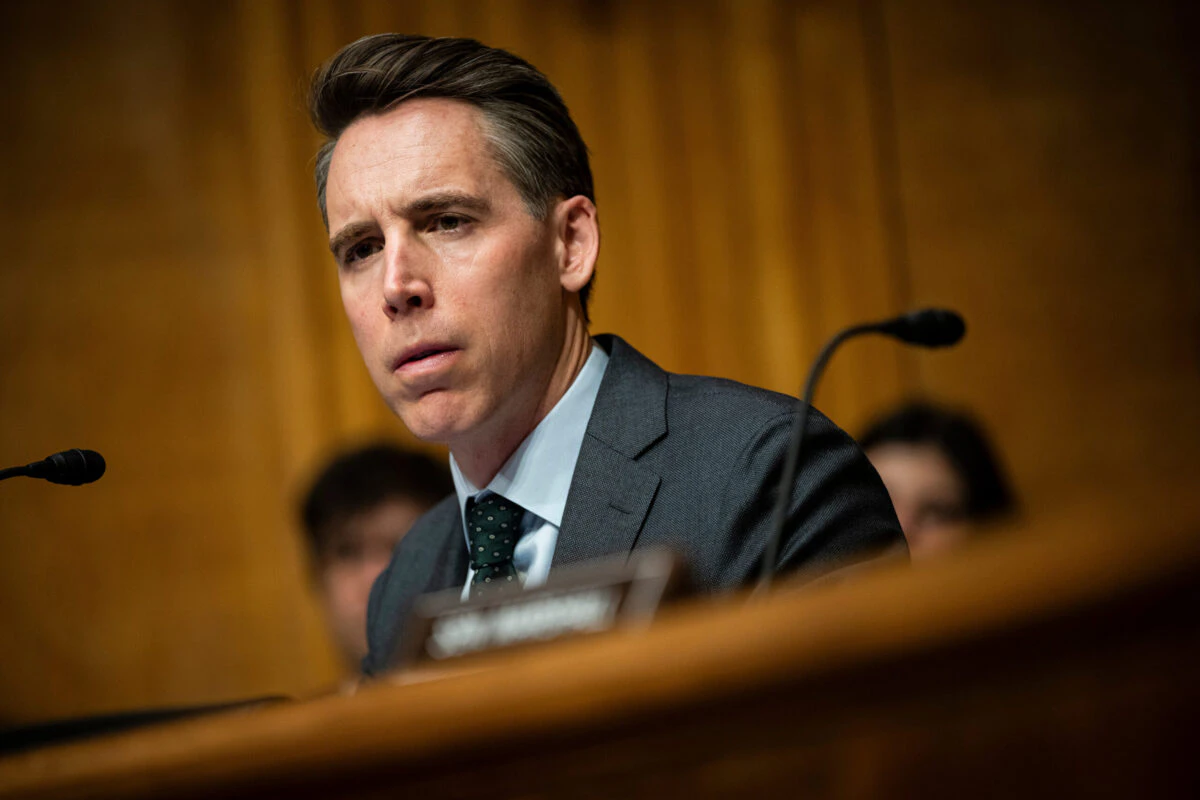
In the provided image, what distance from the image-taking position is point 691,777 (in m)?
0.55

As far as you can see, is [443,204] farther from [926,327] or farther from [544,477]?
[926,327]

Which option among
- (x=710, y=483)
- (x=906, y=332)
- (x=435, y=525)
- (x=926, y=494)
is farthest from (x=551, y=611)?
(x=926, y=494)

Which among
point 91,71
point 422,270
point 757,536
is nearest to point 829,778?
point 757,536

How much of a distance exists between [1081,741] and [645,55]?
11.2ft

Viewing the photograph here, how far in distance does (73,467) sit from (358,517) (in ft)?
4.58

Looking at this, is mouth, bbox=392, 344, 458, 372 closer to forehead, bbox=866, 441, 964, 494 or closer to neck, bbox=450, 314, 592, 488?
neck, bbox=450, 314, 592, 488

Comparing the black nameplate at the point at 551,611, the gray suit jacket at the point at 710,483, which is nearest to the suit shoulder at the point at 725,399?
the gray suit jacket at the point at 710,483

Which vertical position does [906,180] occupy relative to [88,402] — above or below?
above

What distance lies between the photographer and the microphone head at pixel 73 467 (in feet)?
4.87

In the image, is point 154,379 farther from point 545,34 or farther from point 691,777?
point 691,777

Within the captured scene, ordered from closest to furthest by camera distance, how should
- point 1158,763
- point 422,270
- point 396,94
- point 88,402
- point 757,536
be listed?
point 1158,763, point 757,536, point 422,270, point 396,94, point 88,402

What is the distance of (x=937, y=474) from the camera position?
8.75 ft

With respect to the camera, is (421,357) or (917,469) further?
(917,469)

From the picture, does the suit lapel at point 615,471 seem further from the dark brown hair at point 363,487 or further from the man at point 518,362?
the dark brown hair at point 363,487
